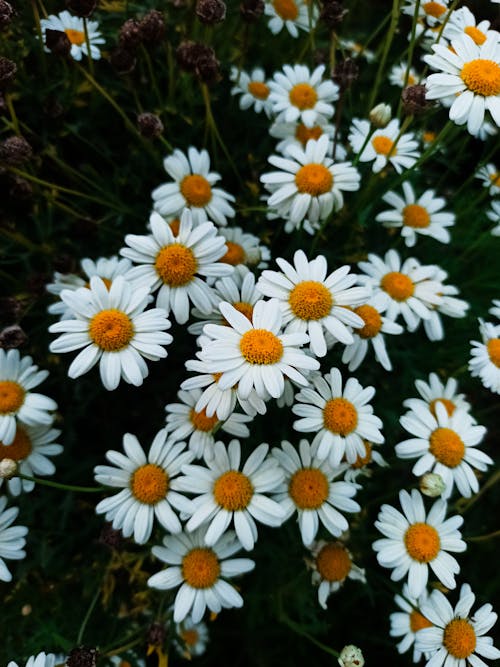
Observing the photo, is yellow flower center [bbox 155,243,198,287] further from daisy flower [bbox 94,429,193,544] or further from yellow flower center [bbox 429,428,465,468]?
yellow flower center [bbox 429,428,465,468]

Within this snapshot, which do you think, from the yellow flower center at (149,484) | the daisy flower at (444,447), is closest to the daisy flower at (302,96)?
the daisy flower at (444,447)

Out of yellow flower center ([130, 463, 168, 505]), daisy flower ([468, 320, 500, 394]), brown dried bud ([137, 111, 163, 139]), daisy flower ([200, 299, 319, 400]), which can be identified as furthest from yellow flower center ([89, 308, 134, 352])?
daisy flower ([468, 320, 500, 394])

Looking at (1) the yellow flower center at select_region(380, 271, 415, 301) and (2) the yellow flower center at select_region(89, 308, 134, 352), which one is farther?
(1) the yellow flower center at select_region(380, 271, 415, 301)

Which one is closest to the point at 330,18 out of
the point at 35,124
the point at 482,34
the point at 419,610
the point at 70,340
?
the point at 482,34

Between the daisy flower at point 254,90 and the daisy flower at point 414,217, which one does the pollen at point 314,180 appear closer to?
the daisy flower at point 414,217

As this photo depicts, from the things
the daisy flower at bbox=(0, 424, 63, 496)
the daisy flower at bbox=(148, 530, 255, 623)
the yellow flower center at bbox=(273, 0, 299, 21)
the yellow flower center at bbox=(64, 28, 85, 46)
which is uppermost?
the yellow flower center at bbox=(273, 0, 299, 21)

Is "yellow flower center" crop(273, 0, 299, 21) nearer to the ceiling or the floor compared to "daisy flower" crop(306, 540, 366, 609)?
nearer to the ceiling

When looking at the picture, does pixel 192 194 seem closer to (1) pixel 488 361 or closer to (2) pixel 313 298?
(2) pixel 313 298
